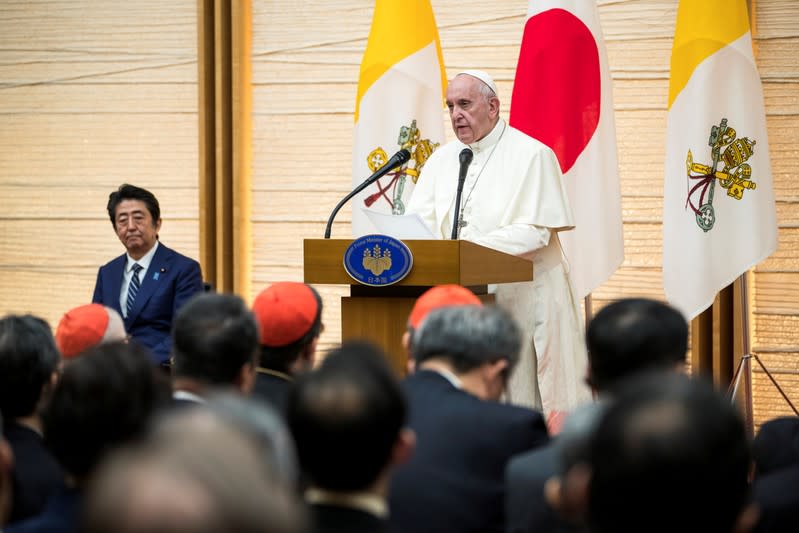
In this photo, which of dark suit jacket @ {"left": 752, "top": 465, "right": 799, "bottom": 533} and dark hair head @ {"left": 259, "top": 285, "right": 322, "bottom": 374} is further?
dark hair head @ {"left": 259, "top": 285, "right": 322, "bottom": 374}

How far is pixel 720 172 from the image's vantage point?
5.26 m

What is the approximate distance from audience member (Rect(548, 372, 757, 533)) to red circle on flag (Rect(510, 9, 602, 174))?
4.31 metres

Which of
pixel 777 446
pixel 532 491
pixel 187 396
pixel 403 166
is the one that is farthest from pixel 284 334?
pixel 403 166

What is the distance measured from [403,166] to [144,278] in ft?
5.13

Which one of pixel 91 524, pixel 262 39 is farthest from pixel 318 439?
pixel 262 39

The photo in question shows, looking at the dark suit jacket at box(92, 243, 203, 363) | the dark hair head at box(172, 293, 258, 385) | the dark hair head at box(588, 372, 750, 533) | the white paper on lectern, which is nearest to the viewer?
the dark hair head at box(588, 372, 750, 533)

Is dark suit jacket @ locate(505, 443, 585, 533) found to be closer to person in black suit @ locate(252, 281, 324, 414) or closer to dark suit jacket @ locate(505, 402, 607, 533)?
dark suit jacket @ locate(505, 402, 607, 533)

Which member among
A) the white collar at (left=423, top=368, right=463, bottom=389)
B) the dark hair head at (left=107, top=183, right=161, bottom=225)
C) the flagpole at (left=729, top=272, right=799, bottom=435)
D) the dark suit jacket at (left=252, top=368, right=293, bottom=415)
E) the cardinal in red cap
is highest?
the dark hair head at (left=107, top=183, right=161, bottom=225)

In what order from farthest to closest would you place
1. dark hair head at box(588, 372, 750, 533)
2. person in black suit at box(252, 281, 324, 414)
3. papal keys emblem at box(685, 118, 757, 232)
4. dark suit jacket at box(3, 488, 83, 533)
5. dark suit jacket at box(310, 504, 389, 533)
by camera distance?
papal keys emblem at box(685, 118, 757, 232) → person in black suit at box(252, 281, 324, 414) → dark suit jacket at box(3, 488, 83, 533) → dark suit jacket at box(310, 504, 389, 533) → dark hair head at box(588, 372, 750, 533)

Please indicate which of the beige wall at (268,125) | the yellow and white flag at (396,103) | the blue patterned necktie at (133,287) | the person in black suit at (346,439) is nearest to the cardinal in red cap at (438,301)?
the person in black suit at (346,439)

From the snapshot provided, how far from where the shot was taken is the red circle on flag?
5508 mm

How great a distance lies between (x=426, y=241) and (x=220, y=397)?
2.16m

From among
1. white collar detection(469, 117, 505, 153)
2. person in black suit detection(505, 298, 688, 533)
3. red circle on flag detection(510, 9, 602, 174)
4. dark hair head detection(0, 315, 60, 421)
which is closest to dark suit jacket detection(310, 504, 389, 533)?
person in black suit detection(505, 298, 688, 533)

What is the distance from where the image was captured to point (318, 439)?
1471 millimetres
